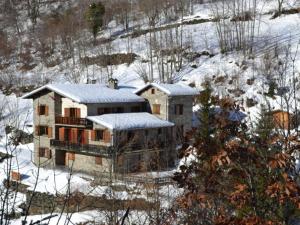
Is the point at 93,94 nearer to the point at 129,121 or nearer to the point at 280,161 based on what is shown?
the point at 129,121

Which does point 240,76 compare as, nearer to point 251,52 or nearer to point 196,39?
point 251,52

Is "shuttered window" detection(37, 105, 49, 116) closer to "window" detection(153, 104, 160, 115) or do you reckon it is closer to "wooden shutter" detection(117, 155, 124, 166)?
"window" detection(153, 104, 160, 115)

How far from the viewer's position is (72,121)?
29.6 meters

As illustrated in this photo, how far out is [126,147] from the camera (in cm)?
2673

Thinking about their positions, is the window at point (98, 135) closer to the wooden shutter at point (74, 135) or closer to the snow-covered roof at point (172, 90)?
the wooden shutter at point (74, 135)

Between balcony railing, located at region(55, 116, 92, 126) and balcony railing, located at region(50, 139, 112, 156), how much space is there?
1.23 m

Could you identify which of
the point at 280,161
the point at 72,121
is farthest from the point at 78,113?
the point at 280,161

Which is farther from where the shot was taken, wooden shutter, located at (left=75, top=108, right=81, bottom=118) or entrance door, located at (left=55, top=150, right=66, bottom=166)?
entrance door, located at (left=55, top=150, right=66, bottom=166)

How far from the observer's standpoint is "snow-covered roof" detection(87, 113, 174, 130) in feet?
90.7

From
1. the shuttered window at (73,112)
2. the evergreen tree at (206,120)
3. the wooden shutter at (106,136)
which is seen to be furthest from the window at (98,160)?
the evergreen tree at (206,120)

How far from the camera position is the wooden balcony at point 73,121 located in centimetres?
2889

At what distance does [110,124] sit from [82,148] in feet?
8.02

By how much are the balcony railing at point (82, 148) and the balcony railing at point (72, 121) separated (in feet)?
4.03

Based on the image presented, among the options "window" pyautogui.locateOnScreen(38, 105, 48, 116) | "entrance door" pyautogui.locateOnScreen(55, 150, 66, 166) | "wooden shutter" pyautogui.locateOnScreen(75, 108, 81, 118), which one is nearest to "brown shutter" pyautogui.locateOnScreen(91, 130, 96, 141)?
"wooden shutter" pyautogui.locateOnScreen(75, 108, 81, 118)
